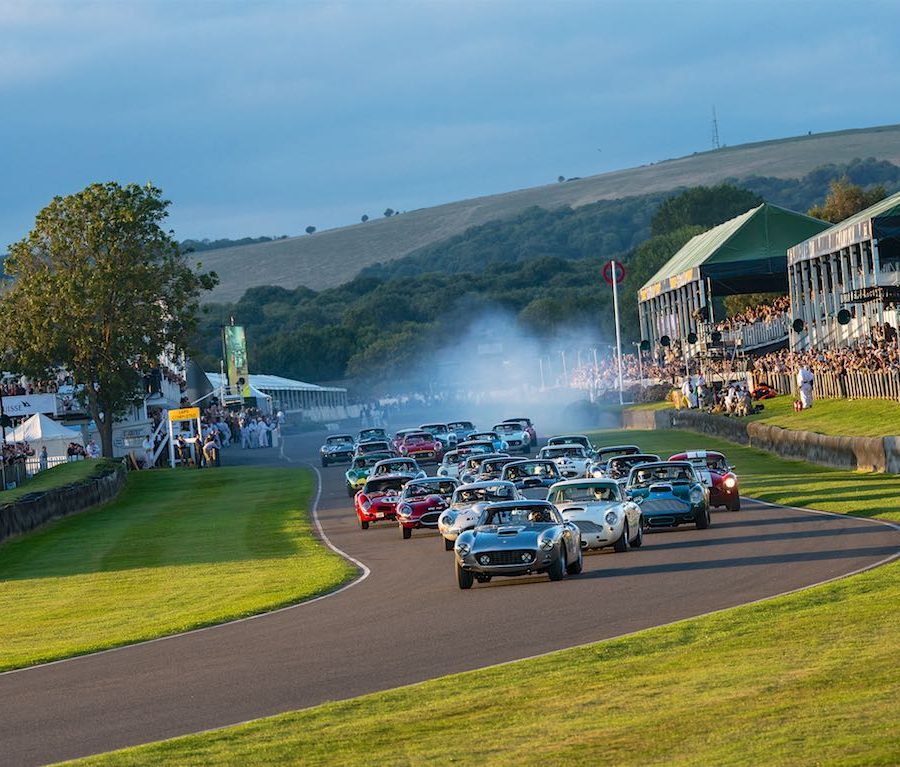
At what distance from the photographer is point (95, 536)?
141ft

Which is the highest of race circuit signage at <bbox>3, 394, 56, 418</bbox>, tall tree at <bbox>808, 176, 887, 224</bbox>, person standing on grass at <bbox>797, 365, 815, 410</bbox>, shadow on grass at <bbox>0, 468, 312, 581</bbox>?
tall tree at <bbox>808, 176, 887, 224</bbox>

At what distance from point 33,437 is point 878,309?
111 ft

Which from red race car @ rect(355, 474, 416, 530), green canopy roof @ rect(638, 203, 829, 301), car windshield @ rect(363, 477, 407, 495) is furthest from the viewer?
green canopy roof @ rect(638, 203, 829, 301)

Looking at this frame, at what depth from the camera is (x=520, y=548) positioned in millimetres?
24234

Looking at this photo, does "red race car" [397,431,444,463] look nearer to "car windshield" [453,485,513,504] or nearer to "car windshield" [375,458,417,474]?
"car windshield" [375,458,417,474]

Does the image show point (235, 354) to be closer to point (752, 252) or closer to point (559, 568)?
point (752, 252)

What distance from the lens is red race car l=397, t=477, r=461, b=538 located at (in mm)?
35375

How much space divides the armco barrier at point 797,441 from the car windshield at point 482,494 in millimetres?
12485

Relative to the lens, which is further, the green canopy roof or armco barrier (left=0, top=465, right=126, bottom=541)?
the green canopy roof

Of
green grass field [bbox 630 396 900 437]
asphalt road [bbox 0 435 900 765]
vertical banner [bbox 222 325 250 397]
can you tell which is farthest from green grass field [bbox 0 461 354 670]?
vertical banner [bbox 222 325 250 397]

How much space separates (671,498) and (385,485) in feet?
31.0

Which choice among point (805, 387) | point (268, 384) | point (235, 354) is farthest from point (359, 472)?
point (268, 384)

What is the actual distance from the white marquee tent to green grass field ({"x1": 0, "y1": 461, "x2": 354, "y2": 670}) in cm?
1257

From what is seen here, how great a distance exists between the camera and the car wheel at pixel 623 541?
2857cm
